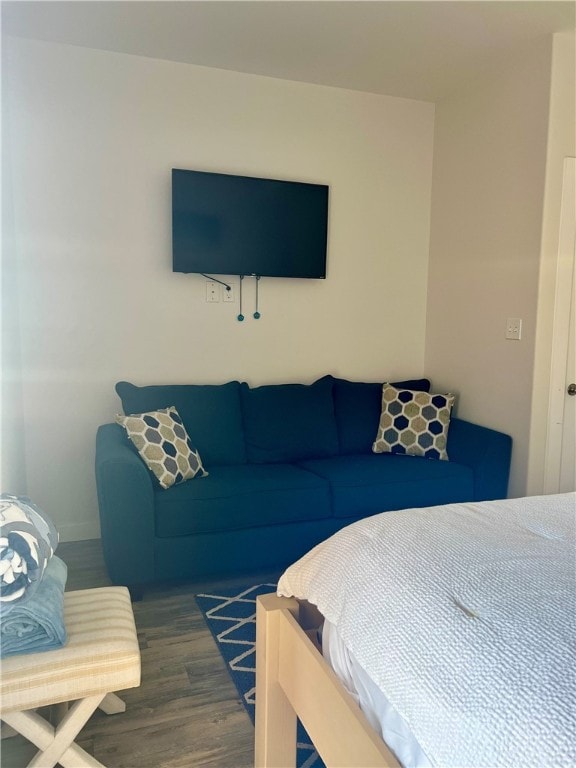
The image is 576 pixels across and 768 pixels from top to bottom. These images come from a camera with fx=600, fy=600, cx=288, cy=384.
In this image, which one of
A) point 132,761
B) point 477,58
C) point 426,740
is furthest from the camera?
point 477,58

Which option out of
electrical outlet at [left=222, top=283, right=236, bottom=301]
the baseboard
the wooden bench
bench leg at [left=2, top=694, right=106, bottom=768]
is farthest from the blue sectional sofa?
bench leg at [left=2, top=694, right=106, bottom=768]

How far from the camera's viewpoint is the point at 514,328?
3238 mm

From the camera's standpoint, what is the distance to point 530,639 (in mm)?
1030

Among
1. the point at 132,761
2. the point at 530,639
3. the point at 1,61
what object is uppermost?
the point at 1,61

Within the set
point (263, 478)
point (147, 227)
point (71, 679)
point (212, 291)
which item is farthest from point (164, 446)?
point (71, 679)

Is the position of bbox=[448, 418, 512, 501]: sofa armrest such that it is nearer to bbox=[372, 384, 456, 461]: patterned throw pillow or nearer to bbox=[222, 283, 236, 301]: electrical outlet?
bbox=[372, 384, 456, 461]: patterned throw pillow

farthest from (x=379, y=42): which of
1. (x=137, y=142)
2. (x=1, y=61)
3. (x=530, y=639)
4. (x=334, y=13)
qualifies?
(x=530, y=639)

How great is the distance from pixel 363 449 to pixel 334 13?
2.24 m

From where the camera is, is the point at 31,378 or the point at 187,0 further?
the point at 31,378

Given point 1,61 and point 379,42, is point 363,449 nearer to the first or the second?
point 379,42

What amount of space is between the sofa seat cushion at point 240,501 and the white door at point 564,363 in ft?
4.13

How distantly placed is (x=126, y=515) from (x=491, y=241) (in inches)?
96.8

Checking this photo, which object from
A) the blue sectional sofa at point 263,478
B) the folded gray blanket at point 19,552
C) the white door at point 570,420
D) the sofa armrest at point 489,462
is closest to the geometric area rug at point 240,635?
the blue sectional sofa at point 263,478

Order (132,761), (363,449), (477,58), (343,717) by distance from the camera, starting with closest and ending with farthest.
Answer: (343,717), (132,761), (477,58), (363,449)
